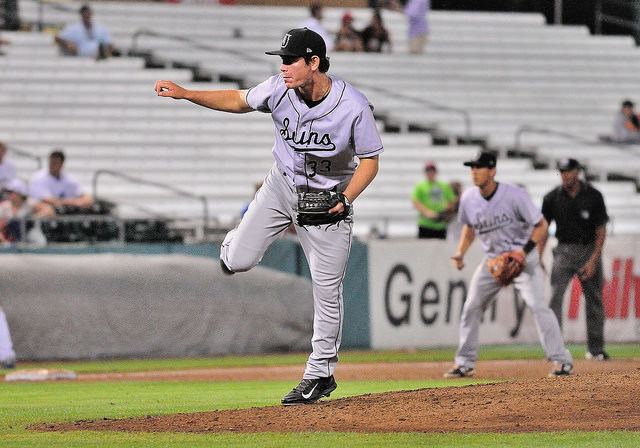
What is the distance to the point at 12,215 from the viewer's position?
19234mm

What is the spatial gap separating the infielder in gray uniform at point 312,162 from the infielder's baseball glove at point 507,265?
15.2ft

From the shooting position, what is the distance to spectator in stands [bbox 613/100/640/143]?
2872 cm

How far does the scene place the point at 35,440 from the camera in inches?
339

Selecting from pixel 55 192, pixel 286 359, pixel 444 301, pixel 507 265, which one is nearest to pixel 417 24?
pixel 444 301

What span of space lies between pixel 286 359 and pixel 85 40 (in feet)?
32.4

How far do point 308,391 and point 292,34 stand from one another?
235 centimetres

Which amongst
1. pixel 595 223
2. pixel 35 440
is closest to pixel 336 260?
pixel 35 440

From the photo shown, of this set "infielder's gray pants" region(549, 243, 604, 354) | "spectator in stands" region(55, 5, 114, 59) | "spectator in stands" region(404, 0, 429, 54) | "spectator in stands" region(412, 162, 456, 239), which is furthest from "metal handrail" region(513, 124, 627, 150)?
"infielder's gray pants" region(549, 243, 604, 354)

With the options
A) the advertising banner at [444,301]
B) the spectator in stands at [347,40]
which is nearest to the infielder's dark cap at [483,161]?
the advertising banner at [444,301]

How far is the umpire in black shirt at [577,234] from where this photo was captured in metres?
16.7

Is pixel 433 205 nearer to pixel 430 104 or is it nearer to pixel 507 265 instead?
pixel 430 104

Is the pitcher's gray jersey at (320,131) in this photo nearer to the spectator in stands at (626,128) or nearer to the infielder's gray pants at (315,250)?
the infielder's gray pants at (315,250)

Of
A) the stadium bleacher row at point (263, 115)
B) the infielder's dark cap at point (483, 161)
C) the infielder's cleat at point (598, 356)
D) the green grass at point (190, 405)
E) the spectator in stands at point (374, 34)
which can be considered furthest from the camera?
the spectator in stands at point (374, 34)

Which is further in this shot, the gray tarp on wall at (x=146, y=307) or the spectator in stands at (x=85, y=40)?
the spectator in stands at (x=85, y=40)
